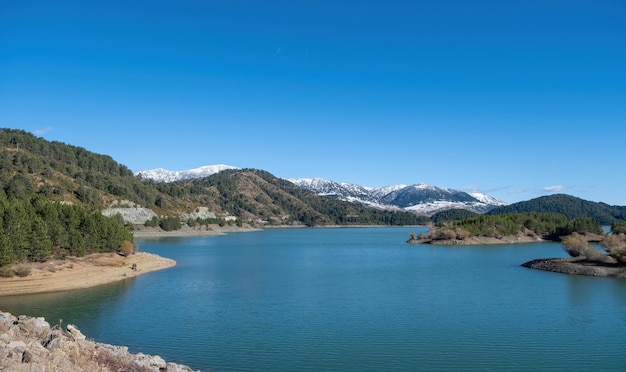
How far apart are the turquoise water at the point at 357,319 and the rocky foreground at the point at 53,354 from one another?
5.49 m

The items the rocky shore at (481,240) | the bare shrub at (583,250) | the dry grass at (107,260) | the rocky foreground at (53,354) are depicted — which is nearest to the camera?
the rocky foreground at (53,354)

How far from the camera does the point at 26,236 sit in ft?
171

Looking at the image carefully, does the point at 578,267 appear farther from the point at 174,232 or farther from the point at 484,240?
the point at 174,232

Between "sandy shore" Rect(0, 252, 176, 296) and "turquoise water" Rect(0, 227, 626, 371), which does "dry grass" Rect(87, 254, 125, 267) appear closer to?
"sandy shore" Rect(0, 252, 176, 296)

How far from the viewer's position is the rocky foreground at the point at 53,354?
15609 millimetres

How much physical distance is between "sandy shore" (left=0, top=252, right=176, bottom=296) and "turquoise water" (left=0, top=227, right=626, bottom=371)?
2236 millimetres

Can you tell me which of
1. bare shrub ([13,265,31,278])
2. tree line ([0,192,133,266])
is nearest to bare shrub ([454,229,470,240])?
tree line ([0,192,133,266])

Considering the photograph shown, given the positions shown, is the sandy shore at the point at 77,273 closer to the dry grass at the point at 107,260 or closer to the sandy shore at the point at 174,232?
the dry grass at the point at 107,260

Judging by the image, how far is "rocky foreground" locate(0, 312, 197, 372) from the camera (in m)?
15.6

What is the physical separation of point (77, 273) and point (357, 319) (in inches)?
1370

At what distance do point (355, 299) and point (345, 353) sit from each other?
17395 mm

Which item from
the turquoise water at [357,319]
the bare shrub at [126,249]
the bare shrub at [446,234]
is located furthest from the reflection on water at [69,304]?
the bare shrub at [446,234]

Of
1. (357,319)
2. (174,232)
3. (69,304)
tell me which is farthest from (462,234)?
(69,304)

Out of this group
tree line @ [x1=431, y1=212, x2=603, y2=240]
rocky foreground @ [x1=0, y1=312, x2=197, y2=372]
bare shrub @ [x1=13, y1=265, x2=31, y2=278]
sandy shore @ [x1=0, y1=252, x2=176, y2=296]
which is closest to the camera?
rocky foreground @ [x1=0, y1=312, x2=197, y2=372]
